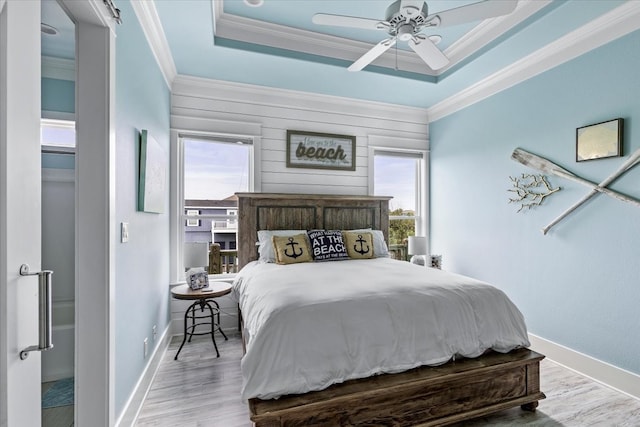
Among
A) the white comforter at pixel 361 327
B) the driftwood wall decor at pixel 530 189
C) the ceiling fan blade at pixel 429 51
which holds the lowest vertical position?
the white comforter at pixel 361 327

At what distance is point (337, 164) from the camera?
4.26m

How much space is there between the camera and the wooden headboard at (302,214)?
372cm

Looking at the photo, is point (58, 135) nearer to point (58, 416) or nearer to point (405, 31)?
point (58, 416)

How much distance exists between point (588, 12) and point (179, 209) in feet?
13.7

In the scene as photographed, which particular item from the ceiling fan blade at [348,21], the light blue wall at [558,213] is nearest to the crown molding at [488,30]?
the light blue wall at [558,213]

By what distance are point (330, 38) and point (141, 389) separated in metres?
3.53

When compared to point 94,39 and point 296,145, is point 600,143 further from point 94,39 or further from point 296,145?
point 94,39

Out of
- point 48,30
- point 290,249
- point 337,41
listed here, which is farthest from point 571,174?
point 48,30

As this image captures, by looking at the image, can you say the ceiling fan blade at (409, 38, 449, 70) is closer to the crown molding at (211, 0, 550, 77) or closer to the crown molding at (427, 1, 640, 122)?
the crown molding at (211, 0, 550, 77)

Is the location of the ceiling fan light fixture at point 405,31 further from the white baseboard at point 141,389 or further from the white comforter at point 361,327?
the white baseboard at point 141,389

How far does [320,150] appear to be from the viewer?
4.18 metres

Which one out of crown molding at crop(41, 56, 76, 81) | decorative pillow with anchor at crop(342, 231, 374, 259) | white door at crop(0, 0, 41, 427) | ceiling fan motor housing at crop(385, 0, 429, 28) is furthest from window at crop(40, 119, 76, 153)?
decorative pillow with anchor at crop(342, 231, 374, 259)

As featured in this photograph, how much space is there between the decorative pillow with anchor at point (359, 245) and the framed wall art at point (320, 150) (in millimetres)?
1057

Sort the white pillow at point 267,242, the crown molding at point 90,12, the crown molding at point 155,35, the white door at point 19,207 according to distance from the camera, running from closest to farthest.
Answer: the white door at point 19,207 < the crown molding at point 90,12 < the crown molding at point 155,35 < the white pillow at point 267,242
